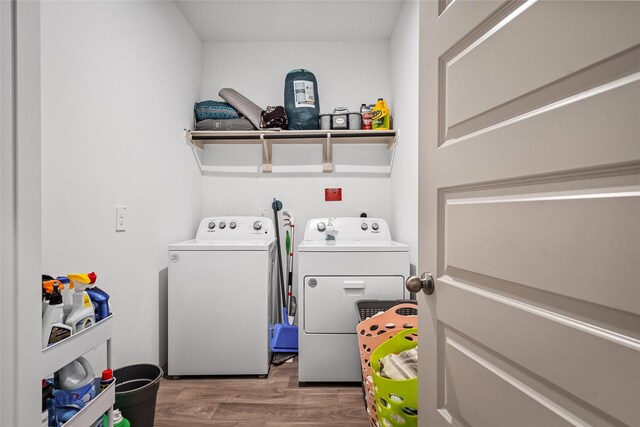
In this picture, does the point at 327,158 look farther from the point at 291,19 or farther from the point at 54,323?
the point at 54,323

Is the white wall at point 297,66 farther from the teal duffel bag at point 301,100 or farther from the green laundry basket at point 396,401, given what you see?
the green laundry basket at point 396,401

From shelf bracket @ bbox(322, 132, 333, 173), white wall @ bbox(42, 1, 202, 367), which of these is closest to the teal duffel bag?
shelf bracket @ bbox(322, 132, 333, 173)

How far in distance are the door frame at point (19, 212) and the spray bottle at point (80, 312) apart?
0.99ft

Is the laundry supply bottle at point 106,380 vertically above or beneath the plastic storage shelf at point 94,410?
above

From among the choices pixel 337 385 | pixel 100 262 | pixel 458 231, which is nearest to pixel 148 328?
pixel 100 262

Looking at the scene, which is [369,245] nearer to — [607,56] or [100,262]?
[100,262]

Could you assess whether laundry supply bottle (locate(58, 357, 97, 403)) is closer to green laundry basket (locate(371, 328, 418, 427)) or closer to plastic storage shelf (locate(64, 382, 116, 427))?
plastic storage shelf (locate(64, 382, 116, 427))

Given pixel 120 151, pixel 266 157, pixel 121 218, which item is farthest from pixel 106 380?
pixel 266 157

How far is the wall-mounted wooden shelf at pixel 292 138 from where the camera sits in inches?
103

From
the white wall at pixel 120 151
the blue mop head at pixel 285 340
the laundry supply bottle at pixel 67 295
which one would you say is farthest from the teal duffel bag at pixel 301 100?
the laundry supply bottle at pixel 67 295

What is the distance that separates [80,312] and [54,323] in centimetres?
11

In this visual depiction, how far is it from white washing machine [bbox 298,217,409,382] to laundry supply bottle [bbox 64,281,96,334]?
4.00 ft

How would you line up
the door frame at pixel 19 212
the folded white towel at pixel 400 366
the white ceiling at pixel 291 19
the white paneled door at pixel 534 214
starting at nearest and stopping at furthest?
the white paneled door at pixel 534 214, the door frame at pixel 19 212, the folded white towel at pixel 400 366, the white ceiling at pixel 291 19

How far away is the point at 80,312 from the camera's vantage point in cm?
96
